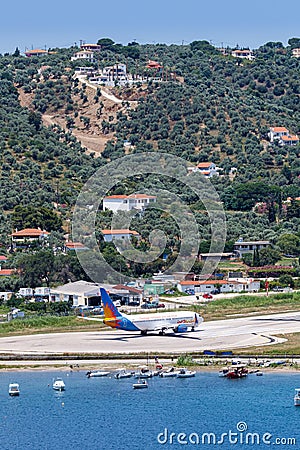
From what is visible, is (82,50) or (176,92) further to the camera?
(82,50)

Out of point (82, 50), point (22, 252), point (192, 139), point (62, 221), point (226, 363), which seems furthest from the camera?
point (82, 50)

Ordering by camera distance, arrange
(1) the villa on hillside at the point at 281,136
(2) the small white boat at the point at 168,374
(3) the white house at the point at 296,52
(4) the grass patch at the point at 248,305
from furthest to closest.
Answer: (3) the white house at the point at 296,52
(1) the villa on hillside at the point at 281,136
(4) the grass patch at the point at 248,305
(2) the small white boat at the point at 168,374

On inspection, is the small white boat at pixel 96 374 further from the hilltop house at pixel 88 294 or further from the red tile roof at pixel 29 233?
the red tile roof at pixel 29 233

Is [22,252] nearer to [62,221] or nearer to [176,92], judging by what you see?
[62,221]

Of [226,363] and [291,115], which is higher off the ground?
[291,115]

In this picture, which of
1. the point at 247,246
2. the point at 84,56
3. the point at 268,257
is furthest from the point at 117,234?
the point at 84,56

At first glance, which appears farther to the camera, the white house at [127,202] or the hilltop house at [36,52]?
the hilltop house at [36,52]

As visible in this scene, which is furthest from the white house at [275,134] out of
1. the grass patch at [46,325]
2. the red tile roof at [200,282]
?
the grass patch at [46,325]

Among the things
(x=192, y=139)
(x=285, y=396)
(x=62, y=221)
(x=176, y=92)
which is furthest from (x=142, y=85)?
(x=285, y=396)
